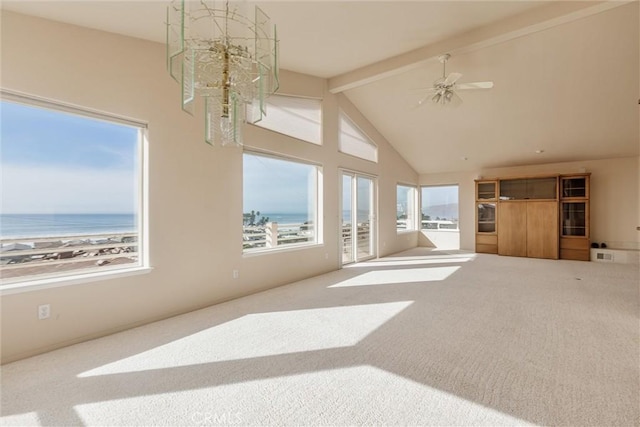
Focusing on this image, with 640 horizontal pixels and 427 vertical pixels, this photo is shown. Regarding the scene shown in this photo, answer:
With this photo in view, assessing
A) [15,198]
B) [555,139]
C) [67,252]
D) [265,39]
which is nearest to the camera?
[265,39]

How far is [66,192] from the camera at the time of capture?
2822 millimetres

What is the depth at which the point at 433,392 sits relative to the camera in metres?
1.99

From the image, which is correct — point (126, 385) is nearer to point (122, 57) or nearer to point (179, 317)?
point (179, 317)

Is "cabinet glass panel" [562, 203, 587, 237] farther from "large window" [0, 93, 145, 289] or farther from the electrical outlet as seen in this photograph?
the electrical outlet

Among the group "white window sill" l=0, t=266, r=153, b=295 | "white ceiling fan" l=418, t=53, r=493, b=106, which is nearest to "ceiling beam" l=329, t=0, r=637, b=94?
"white ceiling fan" l=418, t=53, r=493, b=106

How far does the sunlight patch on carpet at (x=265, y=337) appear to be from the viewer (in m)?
Result: 2.41

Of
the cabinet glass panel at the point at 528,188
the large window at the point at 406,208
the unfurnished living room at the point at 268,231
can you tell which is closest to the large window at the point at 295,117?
the unfurnished living room at the point at 268,231

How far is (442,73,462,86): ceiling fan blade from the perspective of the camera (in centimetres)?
380

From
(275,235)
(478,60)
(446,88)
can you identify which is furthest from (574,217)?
(275,235)

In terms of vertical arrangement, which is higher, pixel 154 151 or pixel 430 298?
A: pixel 154 151

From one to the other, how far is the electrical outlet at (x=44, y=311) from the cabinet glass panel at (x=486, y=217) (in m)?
8.86

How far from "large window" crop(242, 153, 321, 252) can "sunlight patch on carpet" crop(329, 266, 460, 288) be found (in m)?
1.08

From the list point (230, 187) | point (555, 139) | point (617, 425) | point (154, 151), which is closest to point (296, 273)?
point (230, 187)

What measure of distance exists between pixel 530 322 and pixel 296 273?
3.24 metres
